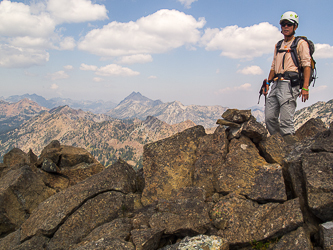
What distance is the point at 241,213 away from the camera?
1003 cm

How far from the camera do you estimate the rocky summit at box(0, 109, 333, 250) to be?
29.7 ft

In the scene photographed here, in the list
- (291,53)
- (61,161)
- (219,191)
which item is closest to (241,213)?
(219,191)

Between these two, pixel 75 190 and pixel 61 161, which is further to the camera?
pixel 61 161

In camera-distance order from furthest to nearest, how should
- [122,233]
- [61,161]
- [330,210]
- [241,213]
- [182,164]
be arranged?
[61,161] < [182,164] < [122,233] < [241,213] < [330,210]

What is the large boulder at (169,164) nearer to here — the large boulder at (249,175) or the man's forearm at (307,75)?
the large boulder at (249,175)

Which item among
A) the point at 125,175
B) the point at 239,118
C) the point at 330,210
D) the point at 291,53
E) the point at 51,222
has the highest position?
the point at 291,53

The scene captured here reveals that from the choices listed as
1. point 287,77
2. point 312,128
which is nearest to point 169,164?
point 287,77

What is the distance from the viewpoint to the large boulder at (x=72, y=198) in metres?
14.0

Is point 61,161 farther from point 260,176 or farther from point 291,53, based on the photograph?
point 291,53

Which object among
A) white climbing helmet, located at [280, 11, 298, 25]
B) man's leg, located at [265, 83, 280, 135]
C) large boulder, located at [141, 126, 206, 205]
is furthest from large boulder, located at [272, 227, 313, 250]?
white climbing helmet, located at [280, 11, 298, 25]

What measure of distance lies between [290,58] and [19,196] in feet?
77.1

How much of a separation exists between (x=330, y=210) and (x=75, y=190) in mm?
15215

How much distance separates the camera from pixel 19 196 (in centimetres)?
1780

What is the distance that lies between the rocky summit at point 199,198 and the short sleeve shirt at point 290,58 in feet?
13.3
